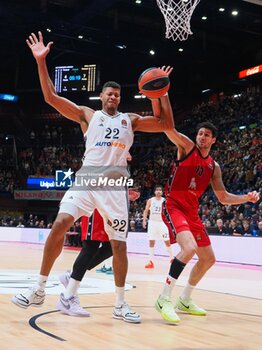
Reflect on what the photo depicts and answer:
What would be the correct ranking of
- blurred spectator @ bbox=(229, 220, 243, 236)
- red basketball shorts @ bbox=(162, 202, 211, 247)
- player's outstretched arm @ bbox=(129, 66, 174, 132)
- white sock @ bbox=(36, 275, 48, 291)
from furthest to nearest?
1. blurred spectator @ bbox=(229, 220, 243, 236)
2. red basketball shorts @ bbox=(162, 202, 211, 247)
3. player's outstretched arm @ bbox=(129, 66, 174, 132)
4. white sock @ bbox=(36, 275, 48, 291)

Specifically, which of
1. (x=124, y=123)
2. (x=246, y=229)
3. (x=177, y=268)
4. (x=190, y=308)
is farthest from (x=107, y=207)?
(x=246, y=229)

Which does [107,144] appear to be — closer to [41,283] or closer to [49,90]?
[49,90]

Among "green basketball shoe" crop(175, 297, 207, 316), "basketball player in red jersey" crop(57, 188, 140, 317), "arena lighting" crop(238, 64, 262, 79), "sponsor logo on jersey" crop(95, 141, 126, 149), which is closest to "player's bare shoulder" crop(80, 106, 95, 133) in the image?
"sponsor logo on jersey" crop(95, 141, 126, 149)

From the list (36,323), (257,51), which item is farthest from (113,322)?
(257,51)

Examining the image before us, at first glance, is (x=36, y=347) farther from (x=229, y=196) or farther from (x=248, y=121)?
(x=248, y=121)

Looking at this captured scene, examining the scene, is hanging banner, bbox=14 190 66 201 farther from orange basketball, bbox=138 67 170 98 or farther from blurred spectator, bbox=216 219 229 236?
orange basketball, bbox=138 67 170 98

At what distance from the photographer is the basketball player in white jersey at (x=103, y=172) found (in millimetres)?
4453

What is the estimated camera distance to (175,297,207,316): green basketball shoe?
200 inches

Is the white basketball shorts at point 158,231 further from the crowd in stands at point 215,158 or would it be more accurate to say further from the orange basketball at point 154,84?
the orange basketball at point 154,84

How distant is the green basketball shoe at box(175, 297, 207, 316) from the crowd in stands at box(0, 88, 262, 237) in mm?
8302

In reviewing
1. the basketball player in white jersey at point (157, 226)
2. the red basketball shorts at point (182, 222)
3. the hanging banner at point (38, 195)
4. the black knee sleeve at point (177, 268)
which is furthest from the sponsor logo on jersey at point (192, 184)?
the hanging banner at point (38, 195)

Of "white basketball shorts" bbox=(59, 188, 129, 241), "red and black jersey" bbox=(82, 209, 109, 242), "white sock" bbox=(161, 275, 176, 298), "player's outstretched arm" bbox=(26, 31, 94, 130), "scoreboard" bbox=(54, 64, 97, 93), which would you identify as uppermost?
"scoreboard" bbox=(54, 64, 97, 93)

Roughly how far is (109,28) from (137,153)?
25.0 ft

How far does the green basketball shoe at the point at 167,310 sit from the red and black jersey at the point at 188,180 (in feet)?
3.24
